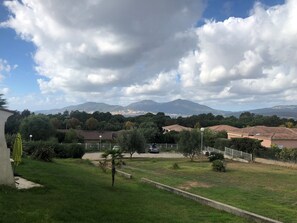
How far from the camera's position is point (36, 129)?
252 feet

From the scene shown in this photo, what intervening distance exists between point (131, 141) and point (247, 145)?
14788mm

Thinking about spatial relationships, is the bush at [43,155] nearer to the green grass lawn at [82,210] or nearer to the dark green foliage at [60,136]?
the green grass lawn at [82,210]

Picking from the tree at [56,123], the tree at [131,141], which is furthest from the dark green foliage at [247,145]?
the tree at [56,123]

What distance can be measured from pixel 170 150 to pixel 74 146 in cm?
2857

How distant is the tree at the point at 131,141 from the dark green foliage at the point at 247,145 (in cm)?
1277

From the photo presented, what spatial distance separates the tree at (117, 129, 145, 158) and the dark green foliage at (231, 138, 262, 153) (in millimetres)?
12768

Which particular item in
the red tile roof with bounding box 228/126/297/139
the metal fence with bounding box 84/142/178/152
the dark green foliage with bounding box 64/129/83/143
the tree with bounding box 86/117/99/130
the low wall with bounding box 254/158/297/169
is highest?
the tree with bounding box 86/117/99/130

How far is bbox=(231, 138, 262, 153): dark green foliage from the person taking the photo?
5125 centimetres

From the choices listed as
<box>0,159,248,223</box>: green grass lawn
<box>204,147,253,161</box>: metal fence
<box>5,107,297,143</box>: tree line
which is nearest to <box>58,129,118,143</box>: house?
<box>5,107,297,143</box>: tree line

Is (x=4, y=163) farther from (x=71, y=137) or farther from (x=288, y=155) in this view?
(x=71, y=137)

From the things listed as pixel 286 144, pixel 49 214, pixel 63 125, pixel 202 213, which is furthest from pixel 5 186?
pixel 63 125

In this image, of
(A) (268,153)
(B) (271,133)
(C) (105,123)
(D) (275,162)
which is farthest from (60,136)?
(D) (275,162)

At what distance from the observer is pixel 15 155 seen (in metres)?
15.6

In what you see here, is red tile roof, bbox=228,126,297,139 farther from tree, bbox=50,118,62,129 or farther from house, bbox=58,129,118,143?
tree, bbox=50,118,62,129
